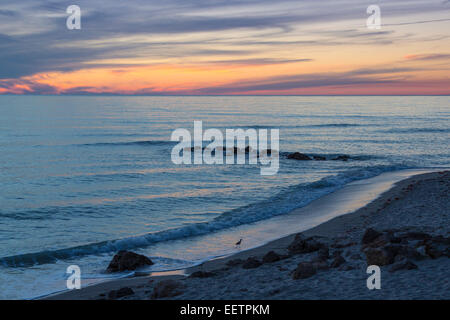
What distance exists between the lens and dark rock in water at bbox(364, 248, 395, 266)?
31.9 ft

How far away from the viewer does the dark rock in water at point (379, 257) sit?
9.73 metres

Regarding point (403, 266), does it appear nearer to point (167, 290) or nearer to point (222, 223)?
point (167, 290)

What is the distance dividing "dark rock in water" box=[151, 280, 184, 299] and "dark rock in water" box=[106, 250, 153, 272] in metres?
2.98

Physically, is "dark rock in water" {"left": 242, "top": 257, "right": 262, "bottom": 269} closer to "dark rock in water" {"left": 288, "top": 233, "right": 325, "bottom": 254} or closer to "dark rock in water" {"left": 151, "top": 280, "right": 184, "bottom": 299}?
"dark rock in water" {"left": 288, "top": 233, "right": 325, "bottom": 254}

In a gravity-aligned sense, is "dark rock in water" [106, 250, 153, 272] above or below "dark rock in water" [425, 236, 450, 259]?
below

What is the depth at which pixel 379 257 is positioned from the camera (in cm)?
984

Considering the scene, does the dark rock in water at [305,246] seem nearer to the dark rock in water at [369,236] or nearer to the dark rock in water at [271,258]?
the dark rock in water at [271,258]

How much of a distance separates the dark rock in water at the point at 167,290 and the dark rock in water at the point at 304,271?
2540mm

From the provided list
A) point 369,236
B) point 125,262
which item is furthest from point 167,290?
point 369,236

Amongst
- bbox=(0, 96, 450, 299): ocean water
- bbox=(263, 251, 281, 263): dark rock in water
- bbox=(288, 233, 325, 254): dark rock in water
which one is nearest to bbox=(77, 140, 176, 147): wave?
bbox=(0, 96, 450, 299): ocean water

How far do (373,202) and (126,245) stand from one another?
12.2m

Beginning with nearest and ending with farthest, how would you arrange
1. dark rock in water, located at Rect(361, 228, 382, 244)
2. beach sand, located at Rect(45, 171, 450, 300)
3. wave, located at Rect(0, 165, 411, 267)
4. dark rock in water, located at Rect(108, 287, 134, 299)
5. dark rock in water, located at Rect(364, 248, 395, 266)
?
beach sand, located at Rect(45, 171, 450, 300)
dark rock in water, located at Rect(108, 287, 134, 299)
dark rock in water, located at Rect(364, 248, 395, 266)
dark rock in water, located at Rect(361, 228, 382, 244)
wave, located at Rect(0, 165, 411, 267)

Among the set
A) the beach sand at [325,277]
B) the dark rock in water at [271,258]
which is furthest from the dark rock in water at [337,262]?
the dark rock in water at [271,258]
